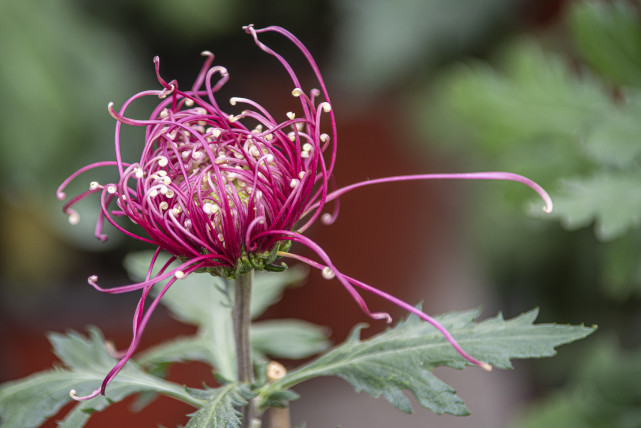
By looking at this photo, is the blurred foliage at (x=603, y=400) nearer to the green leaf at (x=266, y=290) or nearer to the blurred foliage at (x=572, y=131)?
the blurred foliage at (x=572, y=131)

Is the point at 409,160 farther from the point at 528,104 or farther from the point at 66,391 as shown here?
the point at 66,391

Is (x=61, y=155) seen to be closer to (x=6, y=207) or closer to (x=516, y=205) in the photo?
(x=6, y=207)

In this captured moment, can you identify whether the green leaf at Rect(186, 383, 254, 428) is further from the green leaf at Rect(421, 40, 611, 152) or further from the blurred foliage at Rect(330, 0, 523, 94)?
the blurred foliage at Rect(330, 0, 523, 94)

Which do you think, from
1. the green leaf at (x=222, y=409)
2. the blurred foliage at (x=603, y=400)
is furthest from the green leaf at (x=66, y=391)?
the blurred foliage at (x=603, y=400)

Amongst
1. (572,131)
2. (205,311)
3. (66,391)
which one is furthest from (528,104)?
(66,391)

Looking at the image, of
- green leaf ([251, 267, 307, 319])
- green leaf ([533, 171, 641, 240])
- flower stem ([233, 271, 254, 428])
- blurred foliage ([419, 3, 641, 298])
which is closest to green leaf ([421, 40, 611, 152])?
blurred foliage ([419, 3, 641, 298])
